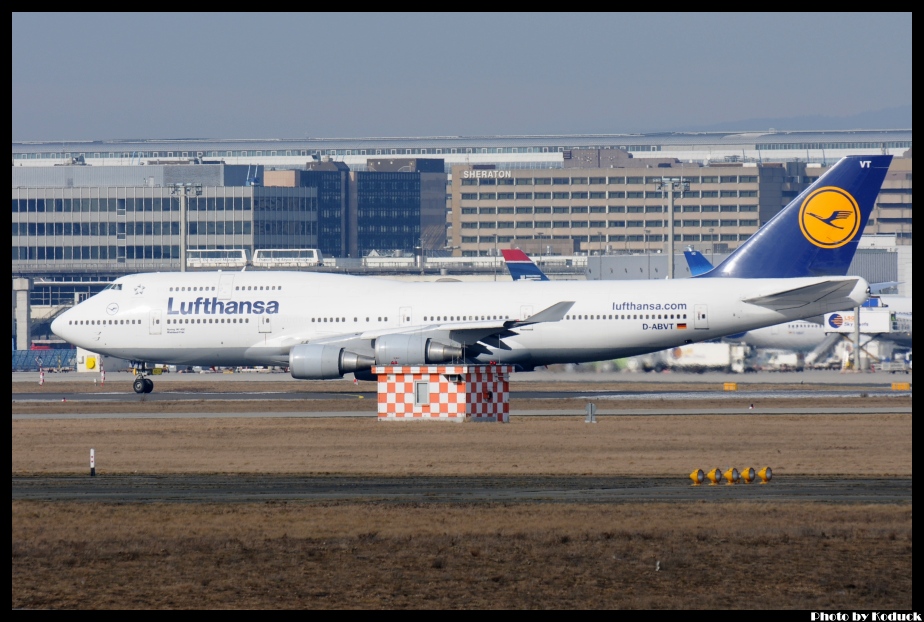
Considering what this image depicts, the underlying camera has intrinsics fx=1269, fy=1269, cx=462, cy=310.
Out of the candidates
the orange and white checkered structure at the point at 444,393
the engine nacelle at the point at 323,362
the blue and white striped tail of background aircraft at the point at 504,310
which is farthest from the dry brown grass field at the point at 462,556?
the blue and white striped tail of background aircraft at the point at 504,310

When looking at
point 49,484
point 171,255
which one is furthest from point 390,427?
point 171,255

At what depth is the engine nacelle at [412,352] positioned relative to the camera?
49.8m

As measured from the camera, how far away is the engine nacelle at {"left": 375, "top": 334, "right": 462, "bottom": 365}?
4978 cm

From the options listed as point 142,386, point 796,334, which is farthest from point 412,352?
point 796,334

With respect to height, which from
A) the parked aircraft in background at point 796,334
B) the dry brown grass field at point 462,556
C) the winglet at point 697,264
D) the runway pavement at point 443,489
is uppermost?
the winglet at point 697,264

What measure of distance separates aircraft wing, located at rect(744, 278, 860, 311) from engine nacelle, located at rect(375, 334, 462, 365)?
503 inches

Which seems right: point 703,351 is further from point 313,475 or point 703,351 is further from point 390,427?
point 313,475

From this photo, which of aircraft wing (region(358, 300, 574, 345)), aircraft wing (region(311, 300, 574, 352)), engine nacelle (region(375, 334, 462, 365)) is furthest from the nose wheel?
engine nacelle (region(375, 334, 462, 365))

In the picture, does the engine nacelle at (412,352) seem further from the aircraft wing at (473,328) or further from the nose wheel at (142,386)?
the nose wheel at (142,386)

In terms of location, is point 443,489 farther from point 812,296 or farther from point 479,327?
point 812,296

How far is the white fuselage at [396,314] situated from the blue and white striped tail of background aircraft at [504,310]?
6cm

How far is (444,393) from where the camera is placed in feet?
132

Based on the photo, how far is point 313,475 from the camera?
26.5 metres

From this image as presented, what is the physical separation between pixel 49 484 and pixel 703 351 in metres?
51.8
